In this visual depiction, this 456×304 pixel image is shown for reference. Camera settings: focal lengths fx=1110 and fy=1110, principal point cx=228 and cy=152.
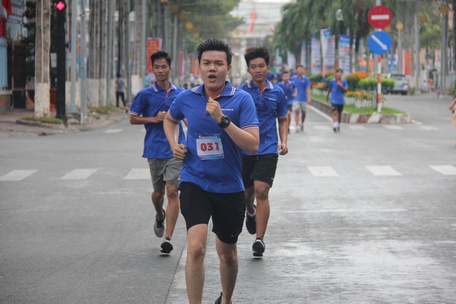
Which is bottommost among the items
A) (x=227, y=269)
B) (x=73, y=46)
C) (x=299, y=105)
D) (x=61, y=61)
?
(x=227, y=269)

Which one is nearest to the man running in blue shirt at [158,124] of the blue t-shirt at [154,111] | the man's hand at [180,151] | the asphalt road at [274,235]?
the blue t-shirt at [154,111]

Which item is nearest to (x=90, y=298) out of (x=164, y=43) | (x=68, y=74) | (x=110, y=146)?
(x=110, y=146)

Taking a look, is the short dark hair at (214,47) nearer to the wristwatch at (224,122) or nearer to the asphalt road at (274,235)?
the wristwatch at (224,122)

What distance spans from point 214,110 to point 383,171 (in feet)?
41.9

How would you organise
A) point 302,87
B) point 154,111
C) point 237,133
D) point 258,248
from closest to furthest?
point 237,133 → point 258,248 → point 154,111 → point 302,87

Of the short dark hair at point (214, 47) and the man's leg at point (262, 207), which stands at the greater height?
the short dark hair at point (214, 47)

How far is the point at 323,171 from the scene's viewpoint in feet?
63.1

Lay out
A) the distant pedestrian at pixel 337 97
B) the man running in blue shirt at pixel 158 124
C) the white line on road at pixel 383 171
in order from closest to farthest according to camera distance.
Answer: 1. the man running in blue shirt at pixel 158 124
2. the white line on road at pixel 383 171
3. the distant pedestrian at pixel 337 97

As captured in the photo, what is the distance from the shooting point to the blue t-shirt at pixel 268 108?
10.9m

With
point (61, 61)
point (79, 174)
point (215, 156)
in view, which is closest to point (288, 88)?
point (79, 174)

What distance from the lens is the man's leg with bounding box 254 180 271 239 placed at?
1038 cm

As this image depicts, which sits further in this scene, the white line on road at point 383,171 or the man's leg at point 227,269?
the white line on road at point 383,171

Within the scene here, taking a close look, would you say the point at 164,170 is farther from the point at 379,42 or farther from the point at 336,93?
the point at 379,42

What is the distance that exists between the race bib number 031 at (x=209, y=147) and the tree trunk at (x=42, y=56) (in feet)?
93.3
